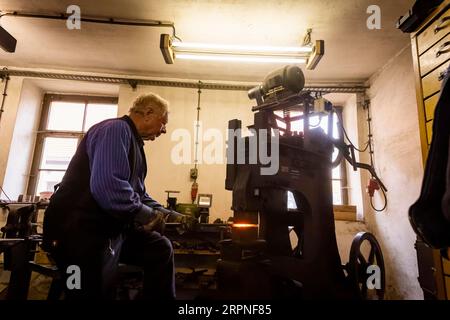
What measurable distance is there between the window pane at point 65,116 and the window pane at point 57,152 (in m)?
0.22

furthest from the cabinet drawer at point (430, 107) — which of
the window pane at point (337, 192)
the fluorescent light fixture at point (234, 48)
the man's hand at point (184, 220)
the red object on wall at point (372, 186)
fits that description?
the window pane at point (337, 192)

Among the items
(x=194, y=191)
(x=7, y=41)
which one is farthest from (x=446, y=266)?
(x=7, y=41)

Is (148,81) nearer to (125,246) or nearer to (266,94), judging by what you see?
(266,94)

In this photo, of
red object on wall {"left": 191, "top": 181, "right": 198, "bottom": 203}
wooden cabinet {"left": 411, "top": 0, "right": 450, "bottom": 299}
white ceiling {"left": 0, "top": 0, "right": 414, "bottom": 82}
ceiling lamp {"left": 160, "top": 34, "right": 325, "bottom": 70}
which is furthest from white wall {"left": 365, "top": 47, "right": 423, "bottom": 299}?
red object on wall {"left": 191, "top": 181, "right": 198, "bottom": 203}

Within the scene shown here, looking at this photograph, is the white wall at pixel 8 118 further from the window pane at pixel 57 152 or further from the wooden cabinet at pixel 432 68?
the wooden cabinet at pixel 432 68

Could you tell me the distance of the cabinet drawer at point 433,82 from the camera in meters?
1.44

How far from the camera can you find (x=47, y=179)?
4.32 m

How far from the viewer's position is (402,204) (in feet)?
10.7

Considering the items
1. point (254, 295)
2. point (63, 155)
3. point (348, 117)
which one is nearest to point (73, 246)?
point (254, 295)

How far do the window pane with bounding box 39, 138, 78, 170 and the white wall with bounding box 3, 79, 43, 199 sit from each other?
0.66 feet

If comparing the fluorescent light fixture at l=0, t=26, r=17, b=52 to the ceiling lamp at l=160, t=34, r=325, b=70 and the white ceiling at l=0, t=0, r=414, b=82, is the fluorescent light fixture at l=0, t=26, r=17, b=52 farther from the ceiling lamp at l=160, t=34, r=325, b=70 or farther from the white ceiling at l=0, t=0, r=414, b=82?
the ceiling lamp at l=160, t=34, r=325, b=70

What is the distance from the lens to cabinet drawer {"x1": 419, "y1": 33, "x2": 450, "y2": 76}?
1416 mm

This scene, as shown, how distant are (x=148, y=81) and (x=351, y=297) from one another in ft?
12.7

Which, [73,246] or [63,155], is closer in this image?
[73,246]
